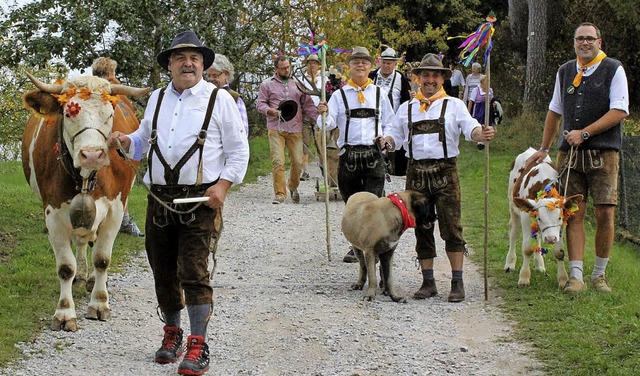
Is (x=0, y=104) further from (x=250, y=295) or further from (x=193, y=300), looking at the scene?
(x=193, y=300)

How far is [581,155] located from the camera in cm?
867

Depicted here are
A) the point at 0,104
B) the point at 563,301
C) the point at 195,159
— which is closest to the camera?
the point at 195,159

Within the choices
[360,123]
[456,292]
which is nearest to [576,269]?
[456,292]

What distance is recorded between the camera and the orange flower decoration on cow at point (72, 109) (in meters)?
6.83

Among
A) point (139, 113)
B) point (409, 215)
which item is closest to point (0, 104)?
point (139, 113)

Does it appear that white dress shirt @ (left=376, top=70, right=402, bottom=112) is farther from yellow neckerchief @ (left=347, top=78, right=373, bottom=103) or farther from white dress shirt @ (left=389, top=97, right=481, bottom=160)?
white dress shirt @ (left=389, top=97, right=481, bottom=160)

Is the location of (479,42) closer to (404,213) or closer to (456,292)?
(404,213)

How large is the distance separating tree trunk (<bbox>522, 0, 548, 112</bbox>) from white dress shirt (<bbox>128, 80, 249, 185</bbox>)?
67.3 ft

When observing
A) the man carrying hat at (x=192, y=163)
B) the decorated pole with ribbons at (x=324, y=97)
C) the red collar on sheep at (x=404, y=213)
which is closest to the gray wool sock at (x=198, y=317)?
the man carrying hat at (x=192, y=163)

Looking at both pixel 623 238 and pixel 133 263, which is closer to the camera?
pixel 133 263

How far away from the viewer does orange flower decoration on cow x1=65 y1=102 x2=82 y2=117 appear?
22.4 ft

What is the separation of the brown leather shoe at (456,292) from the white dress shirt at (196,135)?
3.07 metres

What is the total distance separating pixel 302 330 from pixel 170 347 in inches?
51.6

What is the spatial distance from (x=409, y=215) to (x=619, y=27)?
807 inches
